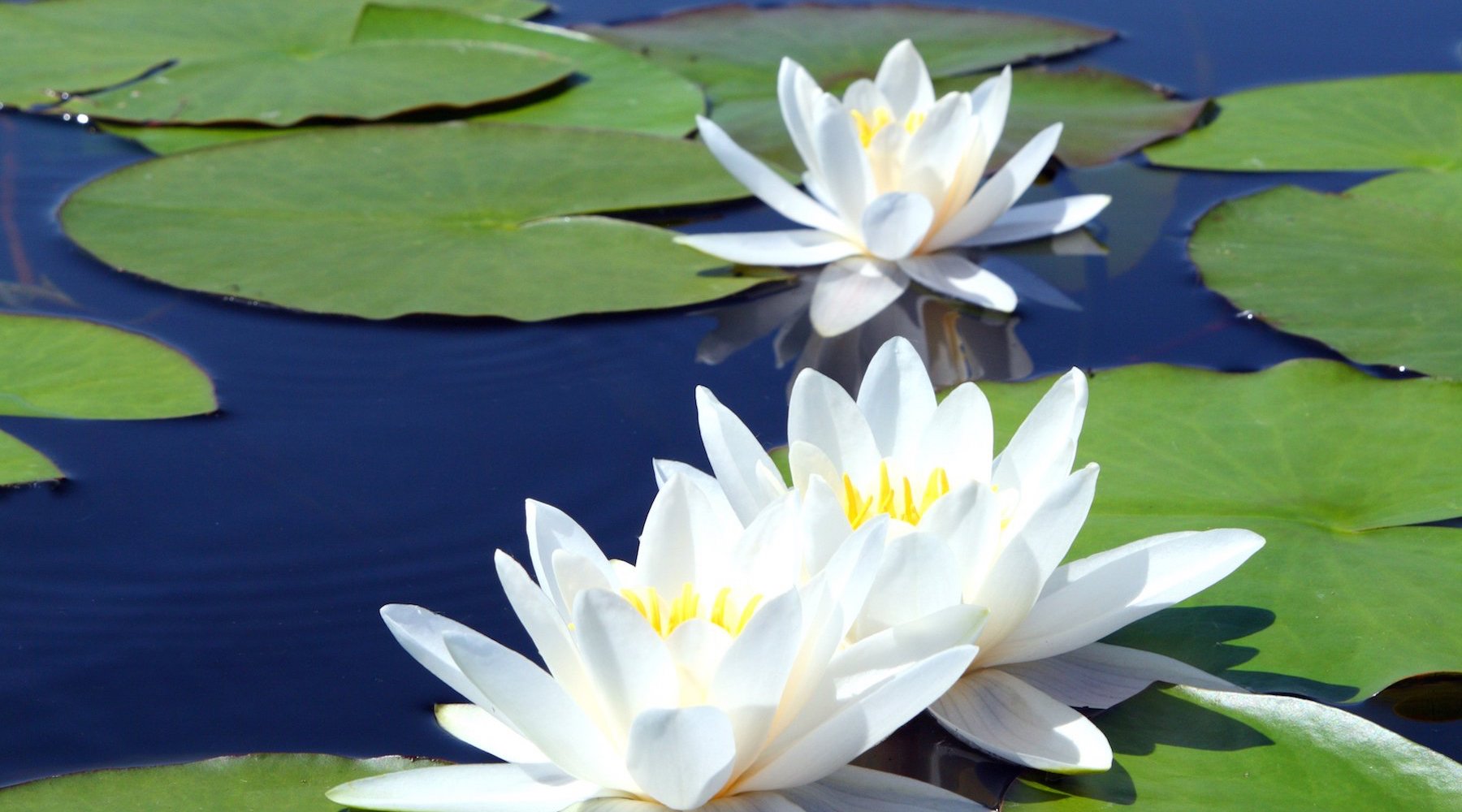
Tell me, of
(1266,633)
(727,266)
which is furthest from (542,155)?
(1266,633)

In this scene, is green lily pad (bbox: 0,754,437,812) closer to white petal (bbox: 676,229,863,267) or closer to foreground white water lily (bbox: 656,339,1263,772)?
foreground white water lily (bbox: 656,339,1263,772)

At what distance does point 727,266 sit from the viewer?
8.61ft

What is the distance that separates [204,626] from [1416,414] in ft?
5.63

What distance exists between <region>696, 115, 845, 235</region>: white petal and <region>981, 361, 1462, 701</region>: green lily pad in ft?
2.28

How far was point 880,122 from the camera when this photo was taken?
2590mm

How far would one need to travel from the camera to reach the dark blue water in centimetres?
151

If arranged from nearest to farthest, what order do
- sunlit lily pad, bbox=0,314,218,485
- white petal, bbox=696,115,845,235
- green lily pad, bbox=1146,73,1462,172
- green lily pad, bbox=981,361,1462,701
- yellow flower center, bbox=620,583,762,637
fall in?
yellow flower center, bbox=620,583,762,637
green lily pad, bbox=981,361,1462,701
sunlit lily pad, bbox=0,314,218,485
white petal, bbox=696,115,845,235
green lily pad, bbox=1146,73,1462,172

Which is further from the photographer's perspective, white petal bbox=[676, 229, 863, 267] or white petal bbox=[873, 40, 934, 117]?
white petal bbox=[873, 40, 934, 117]

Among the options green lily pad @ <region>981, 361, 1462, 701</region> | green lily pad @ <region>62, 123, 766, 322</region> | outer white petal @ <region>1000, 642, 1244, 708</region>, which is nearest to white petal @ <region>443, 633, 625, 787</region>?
outer white petal @ <region>1000, 642, 1244, 708</region>

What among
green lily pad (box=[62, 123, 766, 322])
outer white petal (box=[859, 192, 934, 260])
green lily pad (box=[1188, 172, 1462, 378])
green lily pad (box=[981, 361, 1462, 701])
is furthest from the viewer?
green lily pad (box=[62, 123, 766, 322])

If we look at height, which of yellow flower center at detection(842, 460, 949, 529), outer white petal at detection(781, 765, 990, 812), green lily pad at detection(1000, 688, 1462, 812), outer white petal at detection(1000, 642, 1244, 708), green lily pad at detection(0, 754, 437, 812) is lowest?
green lily pad at detection(1000, 688, 1462, 812)

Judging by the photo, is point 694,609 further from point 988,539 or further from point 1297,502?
point 1297,502

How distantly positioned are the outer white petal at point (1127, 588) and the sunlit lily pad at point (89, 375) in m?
1.42

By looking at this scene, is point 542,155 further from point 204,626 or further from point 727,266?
point 204,626
